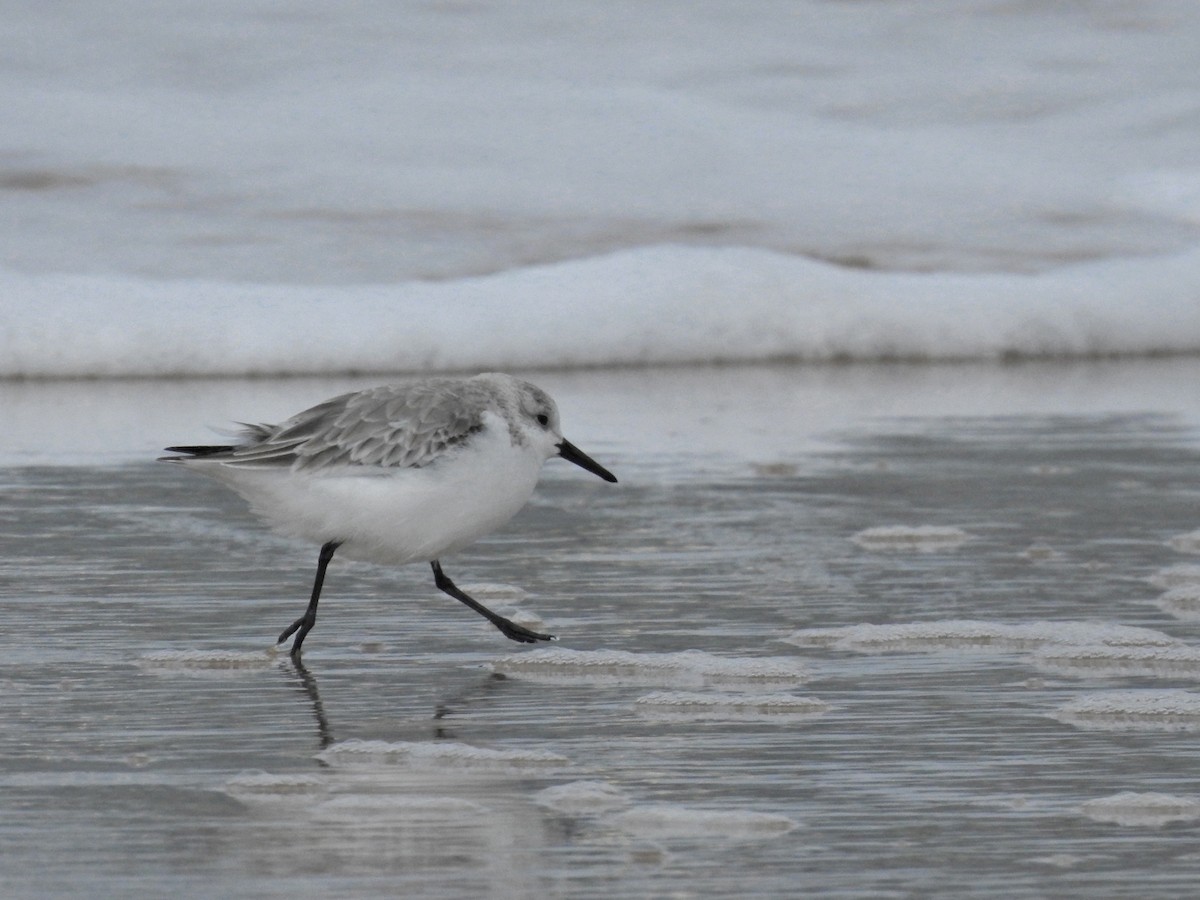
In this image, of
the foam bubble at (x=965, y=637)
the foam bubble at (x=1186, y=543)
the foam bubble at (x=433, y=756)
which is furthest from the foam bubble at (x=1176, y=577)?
the foam bubble at (x=433, y=756)

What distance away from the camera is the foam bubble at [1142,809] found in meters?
2.77

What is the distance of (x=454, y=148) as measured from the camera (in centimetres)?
1322

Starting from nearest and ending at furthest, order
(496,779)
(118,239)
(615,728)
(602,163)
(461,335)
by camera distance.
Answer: (496,779)
(615,728)
(461,335)
(118,239)
(602,163)

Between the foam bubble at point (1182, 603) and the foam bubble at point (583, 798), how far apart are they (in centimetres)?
176

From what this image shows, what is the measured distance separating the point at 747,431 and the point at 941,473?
3.73ft

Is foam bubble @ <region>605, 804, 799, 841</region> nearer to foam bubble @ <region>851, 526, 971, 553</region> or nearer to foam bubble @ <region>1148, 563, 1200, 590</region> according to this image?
foam bubble @ <region>1148, 563, 1200, 590</region>

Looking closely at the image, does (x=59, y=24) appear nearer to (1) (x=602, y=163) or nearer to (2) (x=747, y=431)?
(1) (x=602, y=163)

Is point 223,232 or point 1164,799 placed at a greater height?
point 223,232

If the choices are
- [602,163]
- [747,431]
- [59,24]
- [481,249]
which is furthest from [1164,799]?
[59,24]

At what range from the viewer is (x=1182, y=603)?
443 centimetres

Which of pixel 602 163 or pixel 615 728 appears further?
pixel 602 163

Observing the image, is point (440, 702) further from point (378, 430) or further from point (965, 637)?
point (965, 637)

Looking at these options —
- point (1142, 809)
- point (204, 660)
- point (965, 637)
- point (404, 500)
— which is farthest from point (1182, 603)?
point (204, 660)

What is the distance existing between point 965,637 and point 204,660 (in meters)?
1.38
